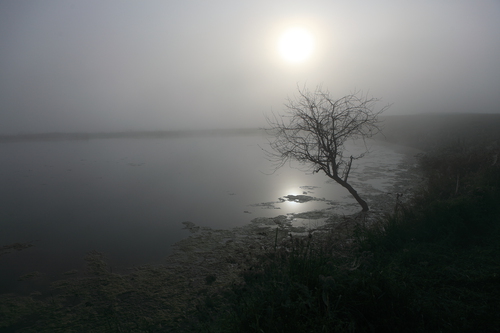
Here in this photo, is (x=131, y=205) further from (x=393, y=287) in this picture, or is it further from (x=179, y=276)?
(x=393, y=287)

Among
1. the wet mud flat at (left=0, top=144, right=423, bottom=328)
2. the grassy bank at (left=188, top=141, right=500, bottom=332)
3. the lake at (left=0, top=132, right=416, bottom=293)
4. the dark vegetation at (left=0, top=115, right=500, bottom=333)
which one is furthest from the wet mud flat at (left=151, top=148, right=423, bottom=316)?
the grassy bank at (left=188, top=141, right=500, bottom=332)

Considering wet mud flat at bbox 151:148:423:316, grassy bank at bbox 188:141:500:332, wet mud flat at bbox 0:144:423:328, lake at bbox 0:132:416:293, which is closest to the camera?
grassy bank at bbox 188:141:500:332

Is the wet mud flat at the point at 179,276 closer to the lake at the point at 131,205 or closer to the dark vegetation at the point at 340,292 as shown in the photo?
the dark vegetation at the point at 340,292

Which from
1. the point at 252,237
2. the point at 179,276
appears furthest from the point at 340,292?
the point at 252,237

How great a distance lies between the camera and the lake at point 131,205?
7.59 m

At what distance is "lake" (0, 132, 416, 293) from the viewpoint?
7.59m

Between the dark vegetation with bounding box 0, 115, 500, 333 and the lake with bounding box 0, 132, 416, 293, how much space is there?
1.23m

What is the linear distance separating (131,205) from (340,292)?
10.5m

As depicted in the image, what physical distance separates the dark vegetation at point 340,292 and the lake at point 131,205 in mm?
1234

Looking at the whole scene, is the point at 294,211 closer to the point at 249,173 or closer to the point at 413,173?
the point at 249,173

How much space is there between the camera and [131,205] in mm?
12117

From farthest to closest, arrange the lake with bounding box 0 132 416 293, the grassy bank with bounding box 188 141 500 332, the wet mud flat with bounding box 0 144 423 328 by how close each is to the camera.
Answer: the lake with bounding box 0 132 416 293 → the wet mud flat with bounding box 0 144 423 328 → the grassy bank with bounding box 188 141 500 332

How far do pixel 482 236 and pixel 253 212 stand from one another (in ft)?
22.3

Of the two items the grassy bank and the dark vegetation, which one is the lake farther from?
the grassy bank
